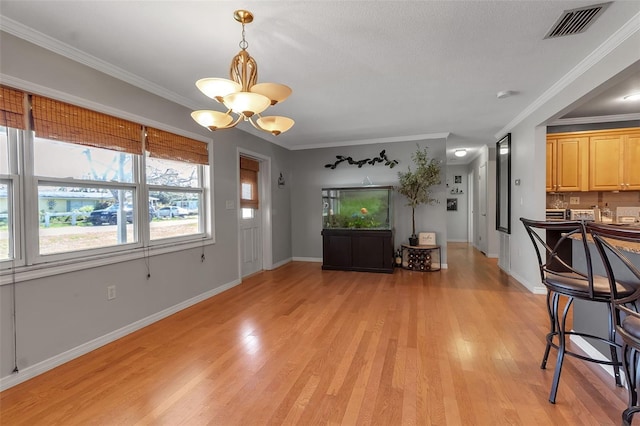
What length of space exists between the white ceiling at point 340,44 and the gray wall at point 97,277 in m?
0.16

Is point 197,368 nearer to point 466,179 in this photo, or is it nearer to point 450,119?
point 450,119

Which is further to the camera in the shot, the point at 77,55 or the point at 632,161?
the point at 632,161

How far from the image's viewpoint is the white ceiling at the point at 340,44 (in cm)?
183

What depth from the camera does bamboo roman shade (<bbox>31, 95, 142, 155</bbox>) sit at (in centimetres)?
215

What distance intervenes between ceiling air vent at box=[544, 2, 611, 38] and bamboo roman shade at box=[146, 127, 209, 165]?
11.6 feet

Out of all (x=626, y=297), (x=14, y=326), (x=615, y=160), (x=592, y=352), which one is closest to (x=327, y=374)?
(x=626, y=297)

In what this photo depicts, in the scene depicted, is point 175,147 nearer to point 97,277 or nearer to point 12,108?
point 12,108

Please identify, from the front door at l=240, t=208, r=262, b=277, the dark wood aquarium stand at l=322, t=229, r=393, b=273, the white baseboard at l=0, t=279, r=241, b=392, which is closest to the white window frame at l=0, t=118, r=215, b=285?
the white baseboard at l=0, t=279, r=241, b=392

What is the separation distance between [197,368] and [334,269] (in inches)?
132

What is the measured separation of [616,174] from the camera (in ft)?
13.5

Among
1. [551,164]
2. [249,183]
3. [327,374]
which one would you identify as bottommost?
[327,374]

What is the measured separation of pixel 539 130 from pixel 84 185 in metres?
4.99

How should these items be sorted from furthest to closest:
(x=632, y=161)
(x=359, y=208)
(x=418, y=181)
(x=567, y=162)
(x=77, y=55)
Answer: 1. (x=359, y=208)
2. (x=418, y=181)
3. (x=567, y=162)
4. (x=632, y=161)
5. (x=77, y=55)

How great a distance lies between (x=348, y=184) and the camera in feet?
18.9
